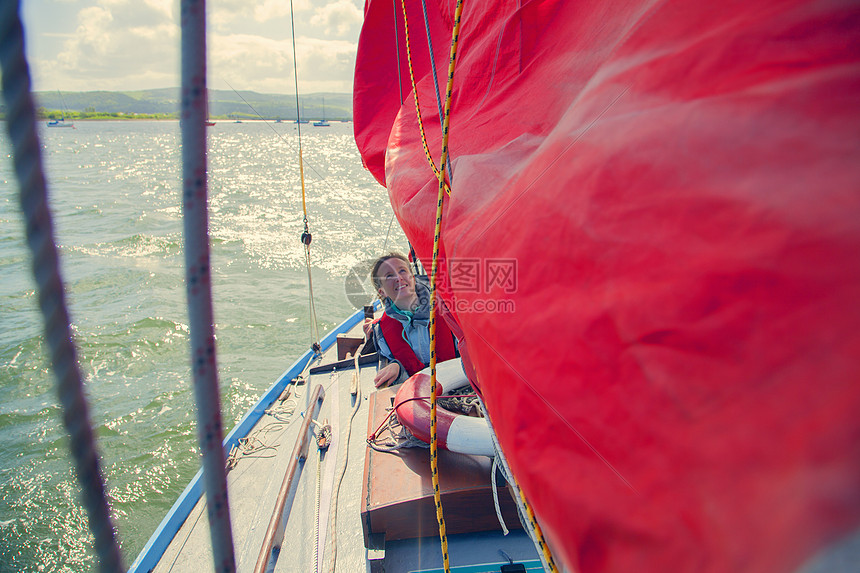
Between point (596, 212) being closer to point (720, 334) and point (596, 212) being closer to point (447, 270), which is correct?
point (720, 334)

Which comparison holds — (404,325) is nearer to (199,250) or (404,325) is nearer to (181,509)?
(181,509)

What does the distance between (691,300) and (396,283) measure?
2662mm

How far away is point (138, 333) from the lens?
771 cm

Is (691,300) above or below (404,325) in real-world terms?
above

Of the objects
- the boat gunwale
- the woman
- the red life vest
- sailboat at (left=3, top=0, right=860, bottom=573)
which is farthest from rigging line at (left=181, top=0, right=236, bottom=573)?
the red life vest

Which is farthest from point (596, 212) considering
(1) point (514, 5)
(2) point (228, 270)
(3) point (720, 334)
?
(2) point (228, 270)

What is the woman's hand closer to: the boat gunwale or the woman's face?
the woman's face

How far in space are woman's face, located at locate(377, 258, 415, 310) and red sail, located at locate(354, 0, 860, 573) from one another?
2.19 meters

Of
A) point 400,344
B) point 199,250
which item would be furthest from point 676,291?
point 400,344

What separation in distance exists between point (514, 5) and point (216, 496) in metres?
1.56

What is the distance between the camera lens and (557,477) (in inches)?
25.6

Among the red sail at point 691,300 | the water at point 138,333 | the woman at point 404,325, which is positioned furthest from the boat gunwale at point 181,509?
the red sail at point 691,300

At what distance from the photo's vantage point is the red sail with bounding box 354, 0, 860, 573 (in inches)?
17.6

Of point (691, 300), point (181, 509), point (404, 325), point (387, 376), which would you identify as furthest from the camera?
point (404, 325)
